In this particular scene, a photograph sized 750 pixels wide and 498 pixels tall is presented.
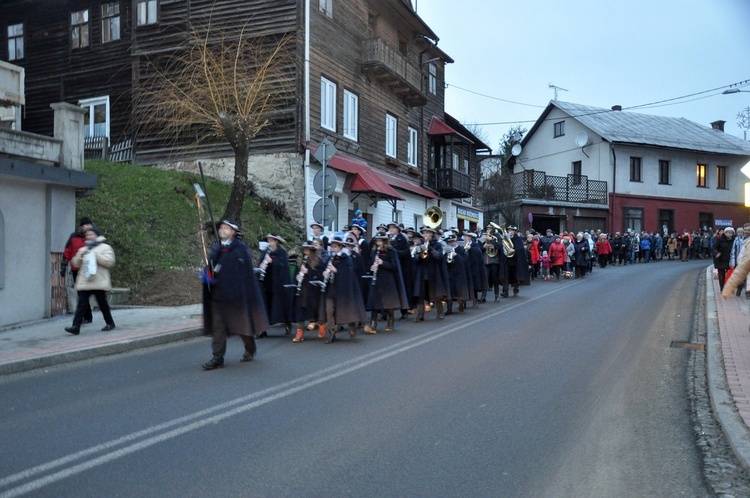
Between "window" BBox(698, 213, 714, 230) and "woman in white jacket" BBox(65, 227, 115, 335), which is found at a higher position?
"window" BBox(698, 213, 714, 230)

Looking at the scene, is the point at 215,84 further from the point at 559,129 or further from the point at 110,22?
the point at 559,129

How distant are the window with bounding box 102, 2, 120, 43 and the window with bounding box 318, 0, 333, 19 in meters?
A: 7.54

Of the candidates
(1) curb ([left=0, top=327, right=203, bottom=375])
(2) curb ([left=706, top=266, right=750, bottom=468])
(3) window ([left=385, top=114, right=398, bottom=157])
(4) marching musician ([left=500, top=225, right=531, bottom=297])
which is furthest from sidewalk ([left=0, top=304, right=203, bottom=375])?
(3) window ([left=385, top=114, right=398, bottom=157])

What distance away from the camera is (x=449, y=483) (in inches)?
193

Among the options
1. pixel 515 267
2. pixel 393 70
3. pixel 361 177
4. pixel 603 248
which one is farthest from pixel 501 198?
pixel 515 267

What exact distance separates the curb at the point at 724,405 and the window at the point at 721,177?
149 ft

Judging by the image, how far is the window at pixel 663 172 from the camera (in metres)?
A: 49.9

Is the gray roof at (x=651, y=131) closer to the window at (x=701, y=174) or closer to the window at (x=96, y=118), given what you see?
the window at (x=701, y=174)

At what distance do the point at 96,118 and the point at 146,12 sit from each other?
4.35 metres

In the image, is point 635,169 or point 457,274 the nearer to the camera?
point 457,274

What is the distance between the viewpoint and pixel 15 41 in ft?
93.9

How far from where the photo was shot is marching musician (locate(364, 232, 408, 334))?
13.3 meters

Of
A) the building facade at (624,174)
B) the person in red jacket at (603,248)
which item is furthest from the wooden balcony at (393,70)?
the building facade at (624,174)

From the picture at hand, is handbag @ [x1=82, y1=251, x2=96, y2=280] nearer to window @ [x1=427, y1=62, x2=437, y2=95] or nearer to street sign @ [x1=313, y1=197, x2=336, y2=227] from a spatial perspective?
street sign @ [x1=313, y1=197, x2=336, y2=227]
